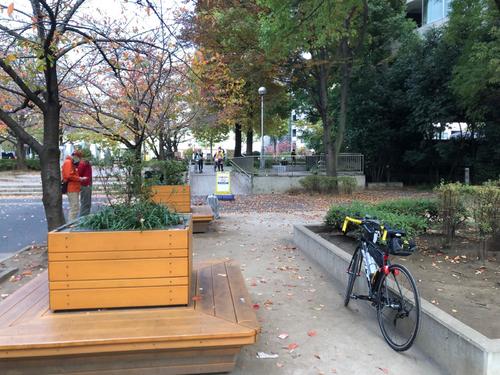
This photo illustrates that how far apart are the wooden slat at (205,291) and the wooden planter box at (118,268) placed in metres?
0.18

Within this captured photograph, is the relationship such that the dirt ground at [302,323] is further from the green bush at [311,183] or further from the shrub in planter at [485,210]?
the green bush at [311,183]

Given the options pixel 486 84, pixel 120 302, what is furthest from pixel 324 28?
pixel 120 302

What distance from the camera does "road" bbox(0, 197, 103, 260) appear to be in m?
8.40

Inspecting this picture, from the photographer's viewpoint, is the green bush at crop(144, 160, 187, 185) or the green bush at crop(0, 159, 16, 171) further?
the green bush at crop(0, 159, 16, 171)

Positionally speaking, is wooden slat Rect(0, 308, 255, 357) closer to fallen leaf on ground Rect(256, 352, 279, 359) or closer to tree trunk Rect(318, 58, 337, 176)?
fallen leaf on ground Rect(256, 352, 279, 359)

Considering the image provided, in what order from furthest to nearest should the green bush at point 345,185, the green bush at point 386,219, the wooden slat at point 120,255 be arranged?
the green bush at point 345,185
the green bush at point 386,219
the wooden slat at point 120,255

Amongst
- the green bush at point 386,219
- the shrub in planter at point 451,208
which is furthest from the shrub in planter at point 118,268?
the shrub in planter at point 451,208

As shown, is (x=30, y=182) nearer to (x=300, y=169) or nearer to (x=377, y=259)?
(x=300, y=169)

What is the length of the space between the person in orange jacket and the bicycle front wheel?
6854mm

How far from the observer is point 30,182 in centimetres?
2152

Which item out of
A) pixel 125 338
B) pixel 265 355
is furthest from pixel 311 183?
pixel 125 338

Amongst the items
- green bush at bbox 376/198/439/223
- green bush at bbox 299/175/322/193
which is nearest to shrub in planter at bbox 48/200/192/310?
green bush at bbox 376/198/439/223

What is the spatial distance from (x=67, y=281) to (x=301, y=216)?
9.38 metres

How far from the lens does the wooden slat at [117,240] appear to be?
328 centimetres
